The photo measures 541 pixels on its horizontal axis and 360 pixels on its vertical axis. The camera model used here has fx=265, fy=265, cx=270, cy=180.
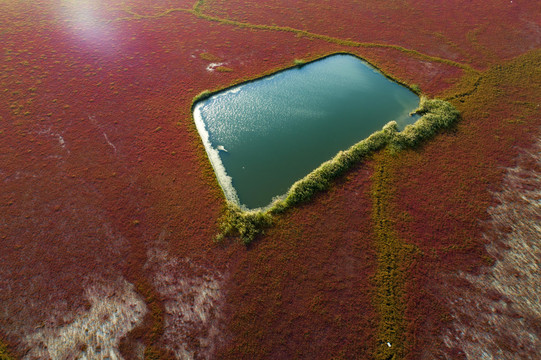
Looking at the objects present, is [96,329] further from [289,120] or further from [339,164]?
[289,120]

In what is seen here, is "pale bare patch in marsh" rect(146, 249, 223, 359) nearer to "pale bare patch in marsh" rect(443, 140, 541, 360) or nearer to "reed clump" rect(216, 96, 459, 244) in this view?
"reed clump" rect(216, 96, 459, 244)

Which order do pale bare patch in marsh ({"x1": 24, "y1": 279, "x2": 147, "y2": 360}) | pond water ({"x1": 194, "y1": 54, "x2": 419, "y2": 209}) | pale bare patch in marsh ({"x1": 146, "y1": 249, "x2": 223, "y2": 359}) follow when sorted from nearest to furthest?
pale bare patch in marsh ({"x1": 24, "y1": 279, "x2": 147, "y2": 360}) → pale bare patch in marsh ({"x1": 146, "y1": 249, "x2": 223, "y2": 359}) → pond water ({"x1": 194, "y1": 54, "x2": 419, "y2": 209})

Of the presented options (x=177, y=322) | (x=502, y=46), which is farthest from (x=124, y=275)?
(x=502, y=46)

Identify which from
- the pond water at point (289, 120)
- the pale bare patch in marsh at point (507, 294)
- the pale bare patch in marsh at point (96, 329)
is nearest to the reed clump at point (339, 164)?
the pond water at point (289, 120)

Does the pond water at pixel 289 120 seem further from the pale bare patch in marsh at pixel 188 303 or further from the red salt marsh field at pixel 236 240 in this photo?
the pale bare patch in marsh at pixel 188 303

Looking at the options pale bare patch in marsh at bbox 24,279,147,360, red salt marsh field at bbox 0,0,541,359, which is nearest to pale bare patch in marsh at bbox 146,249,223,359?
red salt marsh field at bbox 0,0,541,359

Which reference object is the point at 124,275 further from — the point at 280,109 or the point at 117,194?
the point at 280,109
